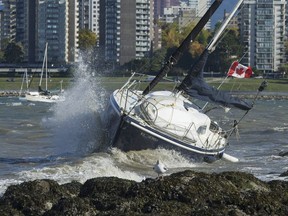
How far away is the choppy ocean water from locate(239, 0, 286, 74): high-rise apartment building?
124174mm

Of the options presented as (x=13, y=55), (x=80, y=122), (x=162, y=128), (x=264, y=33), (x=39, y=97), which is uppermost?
Result: (x=264, y=33)

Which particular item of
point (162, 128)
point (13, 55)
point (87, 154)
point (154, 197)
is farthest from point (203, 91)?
point (13, 55)

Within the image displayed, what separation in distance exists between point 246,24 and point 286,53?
10591 millimetres

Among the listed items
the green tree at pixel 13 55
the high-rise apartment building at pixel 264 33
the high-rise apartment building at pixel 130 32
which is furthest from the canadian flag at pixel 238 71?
the green tree at pixel 13 55

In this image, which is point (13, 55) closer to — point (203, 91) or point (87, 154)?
point (203, 91)

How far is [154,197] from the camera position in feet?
66.6

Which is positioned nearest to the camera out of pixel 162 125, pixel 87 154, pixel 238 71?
pixel 162 125

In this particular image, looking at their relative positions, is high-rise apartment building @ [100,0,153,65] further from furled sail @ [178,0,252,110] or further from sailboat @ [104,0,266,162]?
sailboat @ [104,0,266,162]

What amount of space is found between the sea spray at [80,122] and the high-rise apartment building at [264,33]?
134 meters

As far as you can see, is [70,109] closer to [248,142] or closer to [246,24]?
[248,142]

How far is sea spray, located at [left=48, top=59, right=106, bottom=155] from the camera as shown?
38.8 meters

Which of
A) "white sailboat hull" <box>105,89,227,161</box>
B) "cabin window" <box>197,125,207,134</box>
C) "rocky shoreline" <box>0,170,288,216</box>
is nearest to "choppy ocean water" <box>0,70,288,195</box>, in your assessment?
"white sailboat hull" <box>105,89,227,161</box>

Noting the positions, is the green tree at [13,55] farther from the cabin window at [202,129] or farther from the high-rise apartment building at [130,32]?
the cabin window at [202,129]

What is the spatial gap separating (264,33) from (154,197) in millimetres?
164733
